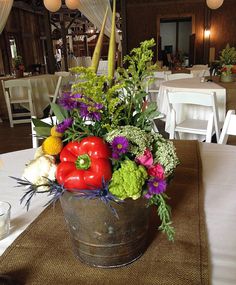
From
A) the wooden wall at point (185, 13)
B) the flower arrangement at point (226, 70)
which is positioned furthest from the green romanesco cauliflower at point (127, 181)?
the wooden wall at point (185, 13)

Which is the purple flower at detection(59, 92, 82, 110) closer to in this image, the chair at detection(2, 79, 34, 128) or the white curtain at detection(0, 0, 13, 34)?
the chair at detection(2, 79, 34, 128)

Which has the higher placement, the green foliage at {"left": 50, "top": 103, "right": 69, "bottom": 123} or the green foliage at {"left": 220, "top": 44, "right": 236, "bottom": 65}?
the green foliage at {"left": 220, "top": 44, "right": 236, "bottom": 65}

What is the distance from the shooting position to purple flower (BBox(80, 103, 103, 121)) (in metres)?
0.54

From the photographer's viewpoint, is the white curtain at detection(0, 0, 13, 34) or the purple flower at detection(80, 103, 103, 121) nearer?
the purple flower at detection(80, 103, 103, 121)

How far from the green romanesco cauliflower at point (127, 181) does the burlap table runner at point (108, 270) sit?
0.64 ft

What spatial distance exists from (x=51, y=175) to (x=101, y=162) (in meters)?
0.11

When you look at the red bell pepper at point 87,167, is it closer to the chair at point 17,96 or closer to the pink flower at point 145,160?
the pink flower at point 145,160

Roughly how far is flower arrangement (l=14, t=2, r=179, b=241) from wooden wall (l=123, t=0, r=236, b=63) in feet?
26.7

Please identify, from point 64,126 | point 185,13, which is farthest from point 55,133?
point 185,13

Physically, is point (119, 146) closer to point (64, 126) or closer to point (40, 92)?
point (64, 126)

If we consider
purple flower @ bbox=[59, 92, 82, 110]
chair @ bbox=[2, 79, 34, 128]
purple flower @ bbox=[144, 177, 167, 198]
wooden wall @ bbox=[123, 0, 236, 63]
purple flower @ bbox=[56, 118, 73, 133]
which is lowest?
chair @ bbox=[2, 79, 34, 128]

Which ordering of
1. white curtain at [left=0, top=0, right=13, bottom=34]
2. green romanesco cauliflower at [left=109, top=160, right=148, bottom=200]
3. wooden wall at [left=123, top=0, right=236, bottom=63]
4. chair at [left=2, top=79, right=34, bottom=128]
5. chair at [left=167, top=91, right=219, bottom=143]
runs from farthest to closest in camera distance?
wooden wall at [left=123, top=0, right=236, bottom=63], white curtain at [left=0, top=0, right=13, bottom=34], chair at [left=2, top=79, right=34, bottom=128], chair at [left=167, top=91, right=219, bottom=143], green romanesco cauliflower at [left=109, top=160, right=148, bottom=200]

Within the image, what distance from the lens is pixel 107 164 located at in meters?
0.49

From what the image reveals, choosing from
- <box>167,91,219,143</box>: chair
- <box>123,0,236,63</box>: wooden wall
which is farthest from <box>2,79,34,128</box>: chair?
<box>123,0,236,63</box>: wooden wall
